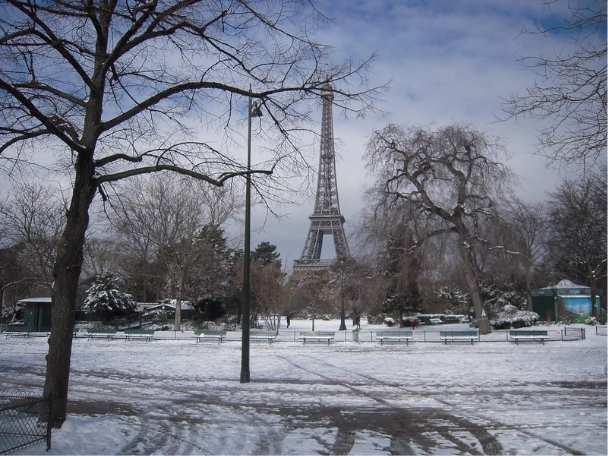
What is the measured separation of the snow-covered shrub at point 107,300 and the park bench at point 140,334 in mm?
10074

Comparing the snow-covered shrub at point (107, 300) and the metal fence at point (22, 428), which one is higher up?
the snow-covered shrub at point (107, 300)

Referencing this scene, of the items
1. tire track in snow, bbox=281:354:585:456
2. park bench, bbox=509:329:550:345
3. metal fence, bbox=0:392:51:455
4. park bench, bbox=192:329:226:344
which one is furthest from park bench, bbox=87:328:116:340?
metal fence, bbox=0:392:51:455

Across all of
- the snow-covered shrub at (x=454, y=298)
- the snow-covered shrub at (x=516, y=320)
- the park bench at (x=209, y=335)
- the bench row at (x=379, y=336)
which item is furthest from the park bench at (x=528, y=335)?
the snow-covered shrub at (x=454, y=298)

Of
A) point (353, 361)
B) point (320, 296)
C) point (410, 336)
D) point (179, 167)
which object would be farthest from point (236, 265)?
point (179, 167)

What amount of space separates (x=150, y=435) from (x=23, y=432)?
5.81ft

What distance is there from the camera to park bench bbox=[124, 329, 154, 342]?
30.5 meters

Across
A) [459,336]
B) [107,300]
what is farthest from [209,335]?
[459,336]

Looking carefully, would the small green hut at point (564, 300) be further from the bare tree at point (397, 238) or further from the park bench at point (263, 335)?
the park bench at point (263, 335)

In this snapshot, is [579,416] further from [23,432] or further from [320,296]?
[320,296]

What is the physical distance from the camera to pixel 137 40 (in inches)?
319

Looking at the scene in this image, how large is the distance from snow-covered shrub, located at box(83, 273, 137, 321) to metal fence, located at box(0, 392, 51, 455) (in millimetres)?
35138

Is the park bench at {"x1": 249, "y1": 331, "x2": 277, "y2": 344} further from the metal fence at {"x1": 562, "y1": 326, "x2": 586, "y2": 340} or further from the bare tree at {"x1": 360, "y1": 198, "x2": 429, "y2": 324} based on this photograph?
the metal fence at {"x1": 562, "y1": 326, "x2": 586, "y2": 340}

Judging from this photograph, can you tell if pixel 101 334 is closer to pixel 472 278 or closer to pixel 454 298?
pixel 472 278

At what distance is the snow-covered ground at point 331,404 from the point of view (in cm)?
757
